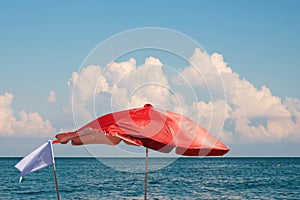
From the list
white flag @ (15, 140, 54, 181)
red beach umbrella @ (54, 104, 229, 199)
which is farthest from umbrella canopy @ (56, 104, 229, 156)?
white flag @ (15, 140, 54, 181)

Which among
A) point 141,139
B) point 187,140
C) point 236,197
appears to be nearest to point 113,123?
point 141,139

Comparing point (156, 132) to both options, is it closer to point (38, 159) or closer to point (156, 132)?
point (156, 132)

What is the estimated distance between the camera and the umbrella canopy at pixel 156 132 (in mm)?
9070

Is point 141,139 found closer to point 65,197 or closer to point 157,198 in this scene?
point 157,198

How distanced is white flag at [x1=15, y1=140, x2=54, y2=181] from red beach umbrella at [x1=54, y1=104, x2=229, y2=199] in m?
0.27

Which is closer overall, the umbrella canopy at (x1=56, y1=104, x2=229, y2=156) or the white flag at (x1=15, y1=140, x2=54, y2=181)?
the umbrella canopy at (x1=56, y1=104, x2=229, y2=156)

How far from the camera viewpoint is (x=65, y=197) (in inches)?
1622

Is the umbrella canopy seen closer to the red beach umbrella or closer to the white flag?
the red beach umbrella

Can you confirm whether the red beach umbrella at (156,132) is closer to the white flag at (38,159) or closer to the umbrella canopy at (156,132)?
the umbrella canopy at (156,132)

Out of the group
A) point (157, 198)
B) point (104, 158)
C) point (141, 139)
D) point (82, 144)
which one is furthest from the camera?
point (157, 198)

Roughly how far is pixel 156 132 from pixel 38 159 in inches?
89.7

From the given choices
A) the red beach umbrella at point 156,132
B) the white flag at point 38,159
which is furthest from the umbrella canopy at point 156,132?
the white flag at point 38,159

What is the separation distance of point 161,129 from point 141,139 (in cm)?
42

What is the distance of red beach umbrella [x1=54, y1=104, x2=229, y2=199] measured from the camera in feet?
29.8
